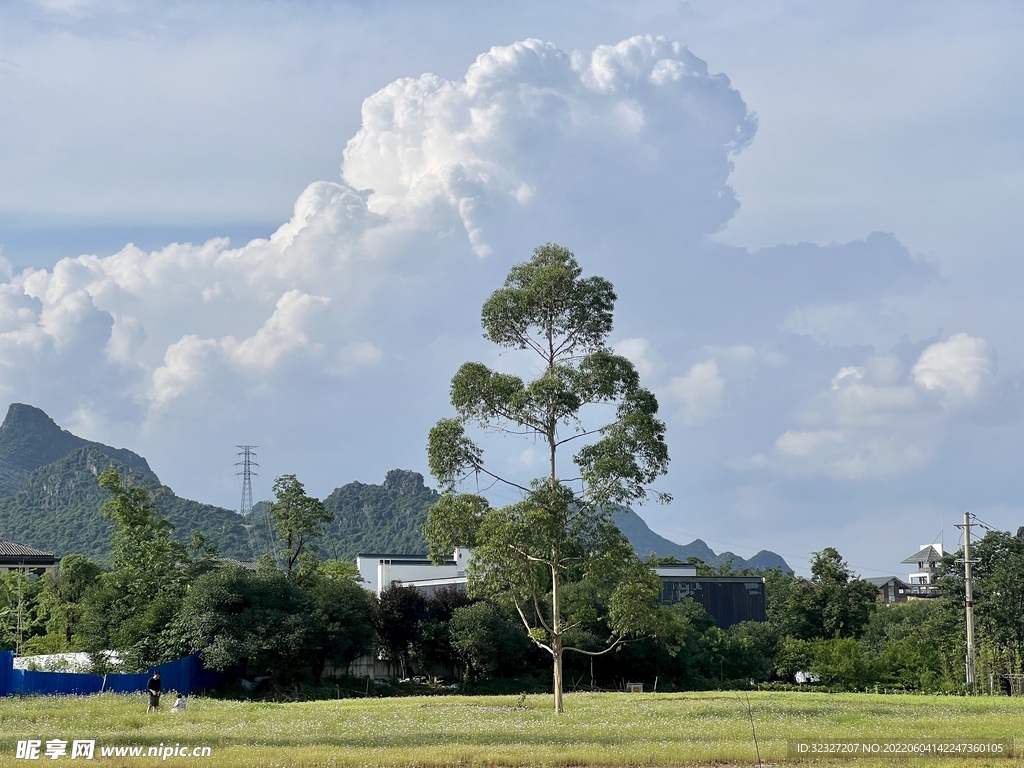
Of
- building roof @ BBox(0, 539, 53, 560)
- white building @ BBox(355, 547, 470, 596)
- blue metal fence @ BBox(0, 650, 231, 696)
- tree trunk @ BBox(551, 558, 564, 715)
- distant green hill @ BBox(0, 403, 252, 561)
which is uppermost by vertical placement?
distant green hill @ BBox(0, 403, 252, 561)

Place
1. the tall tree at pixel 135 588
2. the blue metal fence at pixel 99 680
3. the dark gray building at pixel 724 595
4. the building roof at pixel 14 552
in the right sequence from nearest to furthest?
the blue metal fence at pixel 99 680, the tall tree at pixel 135 588, the dark gray building at pixel 724 595, the building roof at pixel 14 552

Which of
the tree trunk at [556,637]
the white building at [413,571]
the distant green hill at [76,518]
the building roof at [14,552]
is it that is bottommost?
the tree trunk at [556,637]

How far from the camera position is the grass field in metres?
20.0

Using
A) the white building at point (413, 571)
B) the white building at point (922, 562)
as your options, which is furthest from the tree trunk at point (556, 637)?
the white building at point (922, 562)

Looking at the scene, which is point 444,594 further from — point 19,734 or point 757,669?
point 19,734

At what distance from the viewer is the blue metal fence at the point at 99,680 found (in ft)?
133

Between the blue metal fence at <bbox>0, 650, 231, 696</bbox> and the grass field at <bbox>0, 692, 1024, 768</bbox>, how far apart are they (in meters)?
3.09

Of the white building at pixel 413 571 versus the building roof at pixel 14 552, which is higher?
the building roof at pixel 14 552

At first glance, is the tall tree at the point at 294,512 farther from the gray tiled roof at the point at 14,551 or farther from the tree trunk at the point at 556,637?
the gray tiled roof at the point at 14,551

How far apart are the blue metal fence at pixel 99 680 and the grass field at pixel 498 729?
309cm

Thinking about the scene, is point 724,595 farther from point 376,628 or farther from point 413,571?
point 376,628

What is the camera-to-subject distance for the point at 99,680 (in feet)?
145

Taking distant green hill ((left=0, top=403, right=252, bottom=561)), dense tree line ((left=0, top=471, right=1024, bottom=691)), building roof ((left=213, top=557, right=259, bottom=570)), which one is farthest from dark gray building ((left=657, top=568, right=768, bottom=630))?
distant green hill ((left=0, top=403, right=252, bottom=561))

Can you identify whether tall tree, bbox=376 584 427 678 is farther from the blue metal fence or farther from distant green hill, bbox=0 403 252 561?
distant green hill, bbox=0 403 252 561
